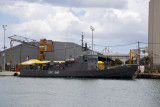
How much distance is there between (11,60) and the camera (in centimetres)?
9438

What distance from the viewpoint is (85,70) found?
61.5m

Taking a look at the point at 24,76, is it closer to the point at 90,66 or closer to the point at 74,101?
the point at 90,66

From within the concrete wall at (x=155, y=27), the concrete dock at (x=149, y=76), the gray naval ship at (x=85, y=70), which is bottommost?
the concrete dock at (x=149, y=76)

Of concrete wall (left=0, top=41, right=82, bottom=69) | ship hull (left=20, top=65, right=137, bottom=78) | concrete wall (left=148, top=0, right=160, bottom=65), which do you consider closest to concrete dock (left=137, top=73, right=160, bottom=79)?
ship hull (left=20, top=65, right=137, bottom=78)

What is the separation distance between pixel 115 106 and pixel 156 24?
80.8 m

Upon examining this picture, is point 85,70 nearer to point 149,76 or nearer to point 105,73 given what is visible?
point 105,73

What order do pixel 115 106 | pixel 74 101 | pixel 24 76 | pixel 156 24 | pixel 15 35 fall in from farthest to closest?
pixel 156 24 → pixel 15 35 → pixel 24 76 → pixel 74 101 → pixel 115 106

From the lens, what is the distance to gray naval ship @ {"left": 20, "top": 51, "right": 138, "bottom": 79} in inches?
2333

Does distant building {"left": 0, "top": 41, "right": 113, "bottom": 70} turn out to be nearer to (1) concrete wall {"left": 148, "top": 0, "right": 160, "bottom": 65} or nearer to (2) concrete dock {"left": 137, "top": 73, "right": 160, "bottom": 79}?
(1) concrete wall {"left": 148, "top": 0, "right": 160, "bottom": 65}

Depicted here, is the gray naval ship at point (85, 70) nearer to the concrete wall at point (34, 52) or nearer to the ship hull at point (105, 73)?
the ship hull at point (105, 73)

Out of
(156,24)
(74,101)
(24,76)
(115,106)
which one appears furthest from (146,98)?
(156,24)

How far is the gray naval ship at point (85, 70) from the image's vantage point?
2333 inches

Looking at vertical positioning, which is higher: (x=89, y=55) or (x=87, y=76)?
(x=89, y=55)

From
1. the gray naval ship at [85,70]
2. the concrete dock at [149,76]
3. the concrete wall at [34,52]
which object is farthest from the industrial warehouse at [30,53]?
the concrete dock at [149,76]
